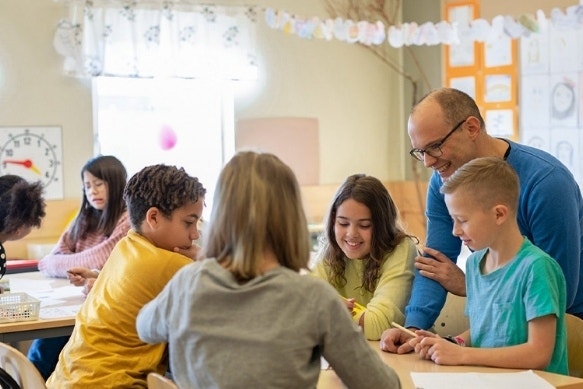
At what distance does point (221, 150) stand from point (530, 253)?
4337 millimetres

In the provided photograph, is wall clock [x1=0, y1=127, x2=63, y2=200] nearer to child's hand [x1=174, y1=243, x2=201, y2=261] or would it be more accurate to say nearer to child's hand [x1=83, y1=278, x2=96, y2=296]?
child's hand [x1=83, y1=278, x2=96, y2=296]

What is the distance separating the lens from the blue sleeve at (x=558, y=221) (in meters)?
2.39

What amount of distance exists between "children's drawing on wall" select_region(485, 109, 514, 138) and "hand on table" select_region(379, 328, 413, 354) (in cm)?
377

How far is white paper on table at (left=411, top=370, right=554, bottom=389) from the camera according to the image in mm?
1971

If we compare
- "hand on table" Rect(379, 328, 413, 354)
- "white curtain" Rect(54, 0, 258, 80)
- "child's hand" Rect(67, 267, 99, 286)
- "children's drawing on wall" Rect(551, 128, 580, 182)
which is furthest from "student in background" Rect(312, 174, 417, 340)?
"white curtain" Rect(54, 0, 258, 80)

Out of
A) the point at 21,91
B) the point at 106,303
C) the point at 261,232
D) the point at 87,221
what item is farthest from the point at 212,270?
the point at 21,91

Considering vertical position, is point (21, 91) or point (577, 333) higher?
point (21, 91)

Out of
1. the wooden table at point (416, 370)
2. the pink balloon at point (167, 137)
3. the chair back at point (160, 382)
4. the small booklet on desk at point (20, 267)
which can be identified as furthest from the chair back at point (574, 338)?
the pink balloon at point (167, 137)

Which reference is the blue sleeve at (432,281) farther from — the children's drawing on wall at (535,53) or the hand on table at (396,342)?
the children's drawing on wall at (535,53)

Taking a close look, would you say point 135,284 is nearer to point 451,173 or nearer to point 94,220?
point 451,173

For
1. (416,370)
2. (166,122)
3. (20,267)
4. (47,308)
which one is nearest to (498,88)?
(166,122)

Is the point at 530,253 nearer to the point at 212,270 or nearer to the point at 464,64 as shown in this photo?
the point at 212,270

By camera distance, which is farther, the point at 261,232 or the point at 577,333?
the point at 577,333

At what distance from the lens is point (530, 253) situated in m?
2.13
